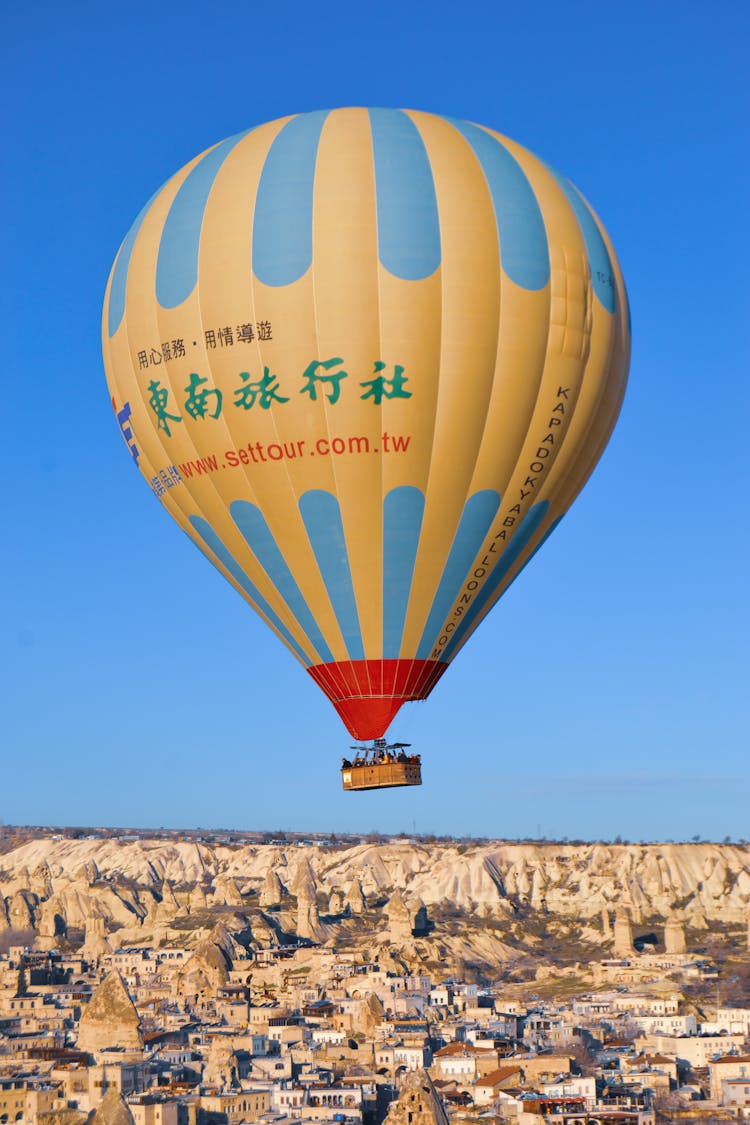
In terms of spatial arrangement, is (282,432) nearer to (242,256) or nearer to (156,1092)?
(242,256)

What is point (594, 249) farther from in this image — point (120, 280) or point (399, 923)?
point (399, 923)

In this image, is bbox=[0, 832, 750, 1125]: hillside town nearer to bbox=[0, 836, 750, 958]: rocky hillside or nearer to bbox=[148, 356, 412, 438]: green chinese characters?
bbox=[0, 836, 750, 958]: rocky hillside

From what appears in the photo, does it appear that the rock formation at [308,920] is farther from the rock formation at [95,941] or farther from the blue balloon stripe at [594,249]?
the blue balloon stripe at [594,249]

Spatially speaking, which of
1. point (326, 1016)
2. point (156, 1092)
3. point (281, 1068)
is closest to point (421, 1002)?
point (326, 1016)

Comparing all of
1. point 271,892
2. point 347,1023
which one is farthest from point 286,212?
point 271,892

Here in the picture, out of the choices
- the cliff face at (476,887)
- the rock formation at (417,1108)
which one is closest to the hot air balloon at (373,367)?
the rock formation at (417,1108)

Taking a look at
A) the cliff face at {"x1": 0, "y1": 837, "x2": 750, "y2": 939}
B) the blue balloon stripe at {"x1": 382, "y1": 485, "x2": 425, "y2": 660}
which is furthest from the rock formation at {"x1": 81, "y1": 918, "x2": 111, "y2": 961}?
the blue balloon stripe at {"x1": 382, "y1": 485, "x2": 425, "y2": 660}
